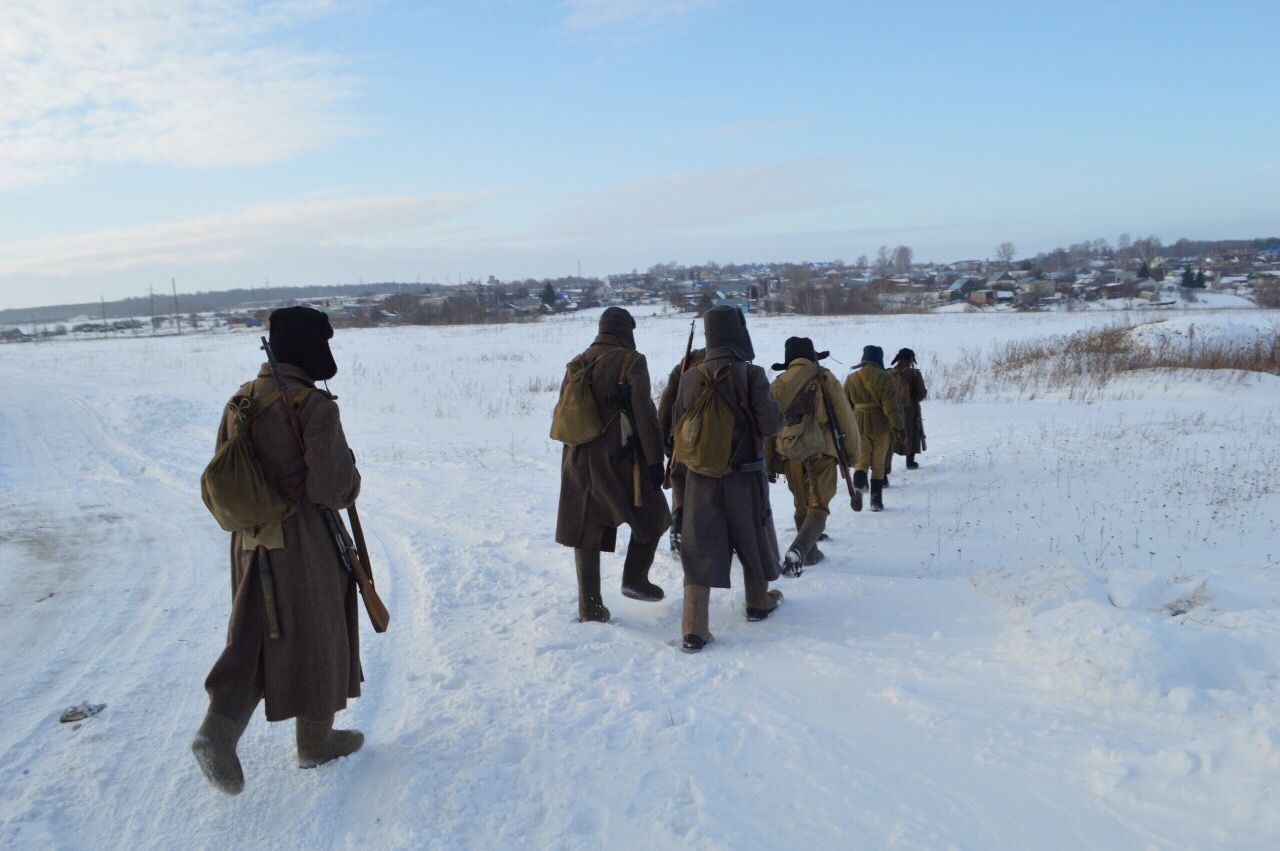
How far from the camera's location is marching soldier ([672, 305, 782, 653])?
15.5 ft

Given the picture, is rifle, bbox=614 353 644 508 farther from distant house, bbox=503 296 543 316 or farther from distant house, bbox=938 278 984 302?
distant house, bbox=938 278 984 302

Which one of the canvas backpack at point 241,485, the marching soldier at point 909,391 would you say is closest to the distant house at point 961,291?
the marching soldier at point 909,391

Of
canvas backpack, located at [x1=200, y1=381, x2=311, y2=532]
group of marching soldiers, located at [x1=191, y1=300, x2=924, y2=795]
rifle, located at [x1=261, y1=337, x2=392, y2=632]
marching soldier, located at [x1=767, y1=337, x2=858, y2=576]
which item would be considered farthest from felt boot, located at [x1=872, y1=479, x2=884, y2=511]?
canvas backpack, located at [x1=200, y1=381, x2=311, y2=532]

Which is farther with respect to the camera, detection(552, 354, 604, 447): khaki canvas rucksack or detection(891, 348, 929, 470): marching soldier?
detection(891, 348, 929, 470): marching soldier

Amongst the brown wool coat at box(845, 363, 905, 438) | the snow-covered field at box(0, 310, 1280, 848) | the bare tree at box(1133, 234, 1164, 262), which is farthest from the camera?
the bare tree at box(1133, 234, 1164, 262)

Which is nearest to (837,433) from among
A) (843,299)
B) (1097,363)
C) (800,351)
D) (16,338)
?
(800,351)

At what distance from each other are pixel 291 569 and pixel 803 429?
12.7 feet

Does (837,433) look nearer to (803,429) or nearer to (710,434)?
(803,429)

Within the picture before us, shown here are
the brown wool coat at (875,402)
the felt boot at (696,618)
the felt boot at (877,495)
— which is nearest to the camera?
the felt boot at (696,618)

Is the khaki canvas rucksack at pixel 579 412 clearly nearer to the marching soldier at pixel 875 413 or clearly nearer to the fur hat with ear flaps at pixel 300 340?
the fur hat with ear flaps at pixel 300 340

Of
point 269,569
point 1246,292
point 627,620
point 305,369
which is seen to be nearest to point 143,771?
point 269,569

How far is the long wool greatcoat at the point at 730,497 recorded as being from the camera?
4.77 metres

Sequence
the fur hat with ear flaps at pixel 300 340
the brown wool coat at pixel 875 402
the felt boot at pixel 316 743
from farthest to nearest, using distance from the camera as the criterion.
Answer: the brown wool coat at pixel 875 402
the felt boot at pixel 316 743
the fur hat with ear flaps at pixel 300 340

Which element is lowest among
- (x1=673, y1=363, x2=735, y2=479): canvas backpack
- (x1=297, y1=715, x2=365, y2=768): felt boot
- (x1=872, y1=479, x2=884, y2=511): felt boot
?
(x1=872, y1=479, x2=884, y2=511): felt boot
